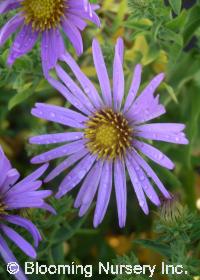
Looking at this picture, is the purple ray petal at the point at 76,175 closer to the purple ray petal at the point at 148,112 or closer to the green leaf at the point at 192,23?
the purple ray petal at the point at 148,112

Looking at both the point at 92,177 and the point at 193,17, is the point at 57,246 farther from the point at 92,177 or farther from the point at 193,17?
the point at 193,17

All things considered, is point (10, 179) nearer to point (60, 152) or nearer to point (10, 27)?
point (60, 152)

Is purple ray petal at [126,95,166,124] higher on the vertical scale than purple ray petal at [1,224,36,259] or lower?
higher

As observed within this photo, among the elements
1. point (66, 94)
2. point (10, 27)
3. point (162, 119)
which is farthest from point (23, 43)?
point (162, 119)

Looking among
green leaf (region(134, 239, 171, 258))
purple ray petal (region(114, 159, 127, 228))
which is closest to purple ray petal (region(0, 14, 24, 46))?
purple ray petal (region(114, 159, 127, 228))

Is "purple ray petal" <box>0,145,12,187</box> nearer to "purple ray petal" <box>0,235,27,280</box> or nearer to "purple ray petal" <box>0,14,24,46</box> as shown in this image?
"purple ray petal" <box>0,235,27,280</box>
